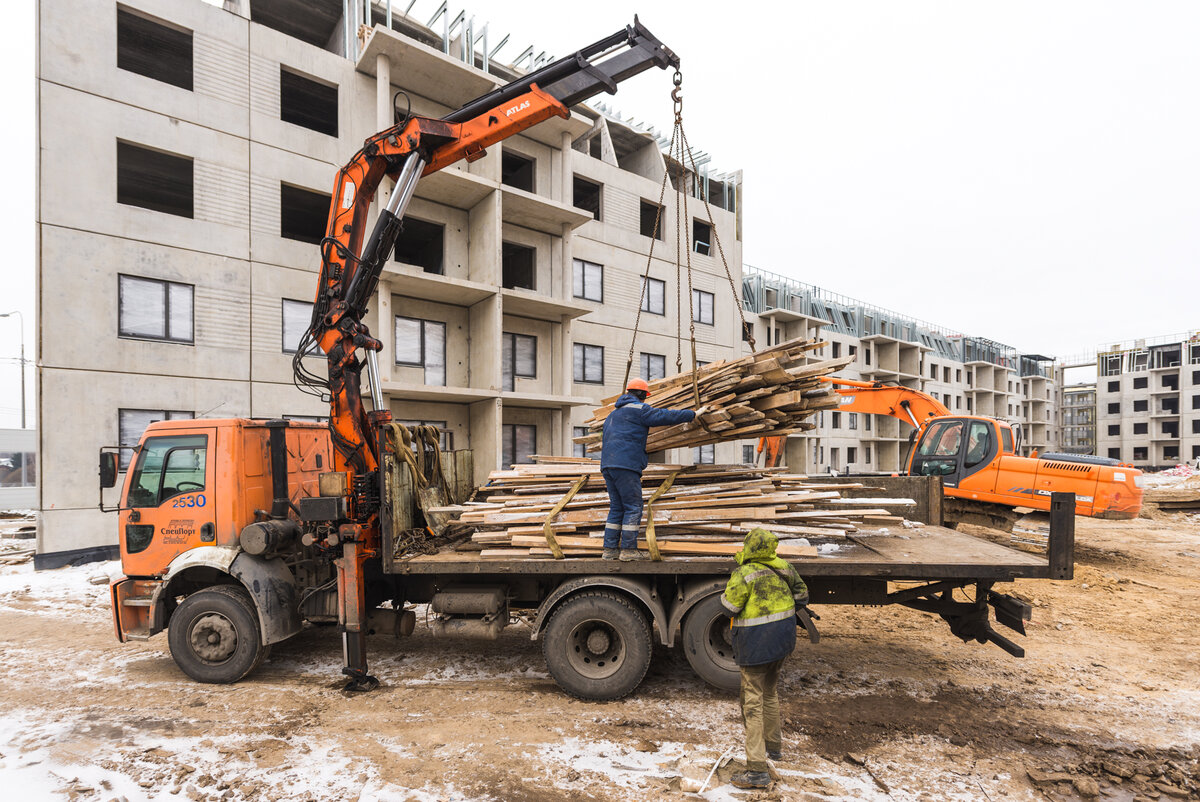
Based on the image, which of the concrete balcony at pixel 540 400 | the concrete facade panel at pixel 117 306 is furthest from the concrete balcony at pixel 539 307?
the concrete facade panel at pixel 117 306

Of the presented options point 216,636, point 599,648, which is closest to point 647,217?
point 599,648

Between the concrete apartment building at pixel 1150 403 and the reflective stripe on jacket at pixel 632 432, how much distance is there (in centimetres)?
8425

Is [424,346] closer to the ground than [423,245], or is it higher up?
closer to the ground

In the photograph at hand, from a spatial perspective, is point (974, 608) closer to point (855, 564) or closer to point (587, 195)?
point (855, 564)

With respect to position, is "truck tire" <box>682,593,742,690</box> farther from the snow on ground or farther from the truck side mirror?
the snow on ground

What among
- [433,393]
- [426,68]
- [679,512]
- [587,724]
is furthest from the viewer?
[426,68]

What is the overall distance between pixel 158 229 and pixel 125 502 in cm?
989

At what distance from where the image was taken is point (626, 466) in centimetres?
611

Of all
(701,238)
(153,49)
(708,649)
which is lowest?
(708,649)

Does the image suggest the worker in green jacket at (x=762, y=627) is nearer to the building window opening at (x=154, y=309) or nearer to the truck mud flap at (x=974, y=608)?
the truck mud flap at (x=974, y=608)

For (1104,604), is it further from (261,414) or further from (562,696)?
(261,414)

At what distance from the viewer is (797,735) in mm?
5250

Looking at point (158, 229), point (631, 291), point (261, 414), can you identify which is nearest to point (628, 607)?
point (261, 414)

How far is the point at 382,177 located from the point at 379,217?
1.89 ft
